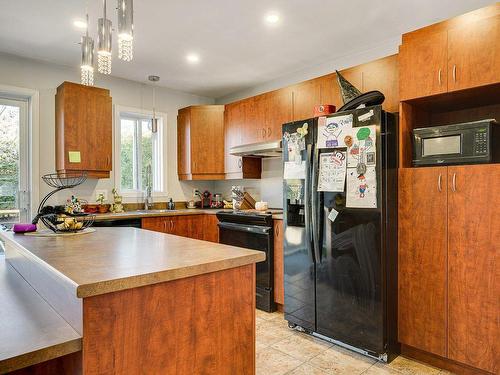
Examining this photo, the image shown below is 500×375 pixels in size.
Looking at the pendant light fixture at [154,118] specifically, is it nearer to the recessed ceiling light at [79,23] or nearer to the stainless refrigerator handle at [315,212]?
the recessed ceiling light at [79,23]

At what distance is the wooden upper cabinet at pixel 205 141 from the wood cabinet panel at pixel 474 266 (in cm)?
293

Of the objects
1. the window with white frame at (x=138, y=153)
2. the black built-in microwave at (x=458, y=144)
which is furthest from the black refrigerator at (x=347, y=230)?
the window with white frame at (x=138, y=153)

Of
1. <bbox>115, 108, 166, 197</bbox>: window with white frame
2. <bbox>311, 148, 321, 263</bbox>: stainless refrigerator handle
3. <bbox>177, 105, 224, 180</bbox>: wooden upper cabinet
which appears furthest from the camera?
<bbox>177, 105, 224, 180</bbox>: wooden upper cabinet

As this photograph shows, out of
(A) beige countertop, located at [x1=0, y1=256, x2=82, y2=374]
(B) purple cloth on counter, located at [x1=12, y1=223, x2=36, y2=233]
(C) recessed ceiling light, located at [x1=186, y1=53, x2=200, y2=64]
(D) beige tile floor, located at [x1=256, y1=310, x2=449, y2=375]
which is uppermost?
(C) recessed ceiling light, located at [x1=186, y1=53, x2=200, y2=64]

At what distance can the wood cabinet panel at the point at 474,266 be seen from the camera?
202 centimetres

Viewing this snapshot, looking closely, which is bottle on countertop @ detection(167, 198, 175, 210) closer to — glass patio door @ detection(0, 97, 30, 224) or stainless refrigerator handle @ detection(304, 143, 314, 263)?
glass patio door @ detection(0, 97, 30, 224)

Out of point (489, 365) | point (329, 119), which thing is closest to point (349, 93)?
point (329, 119)

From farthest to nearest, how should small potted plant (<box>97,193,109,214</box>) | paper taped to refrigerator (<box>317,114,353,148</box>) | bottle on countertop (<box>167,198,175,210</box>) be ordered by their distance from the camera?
bottle on countertop (<box>167,198,175,210</box>) < small potted plant (<box>97,193,109,214</box>) < paper taped to refrigerator (<box>317,114,353,148</box>)

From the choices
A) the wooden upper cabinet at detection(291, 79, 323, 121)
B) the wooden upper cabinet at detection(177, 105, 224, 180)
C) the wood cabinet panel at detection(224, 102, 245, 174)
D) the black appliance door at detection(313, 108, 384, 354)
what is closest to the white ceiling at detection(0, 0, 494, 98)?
the wooden upper cabinet at detection(291, 79, 323, 121)

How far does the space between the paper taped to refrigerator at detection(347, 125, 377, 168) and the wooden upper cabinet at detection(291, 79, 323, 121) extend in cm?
102

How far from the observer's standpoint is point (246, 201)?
4.29 m

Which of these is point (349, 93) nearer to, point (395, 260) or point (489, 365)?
point (395, 260)

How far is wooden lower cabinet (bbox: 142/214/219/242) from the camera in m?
3.84

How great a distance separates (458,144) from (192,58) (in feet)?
8.81
